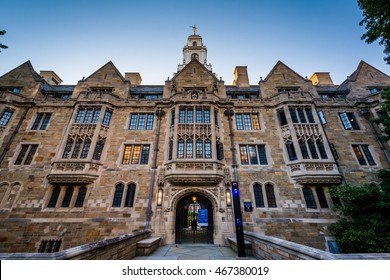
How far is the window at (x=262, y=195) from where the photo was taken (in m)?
12.7

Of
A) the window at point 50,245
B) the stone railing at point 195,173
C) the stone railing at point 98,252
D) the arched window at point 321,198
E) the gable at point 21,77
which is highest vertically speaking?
the gable at point 21,77

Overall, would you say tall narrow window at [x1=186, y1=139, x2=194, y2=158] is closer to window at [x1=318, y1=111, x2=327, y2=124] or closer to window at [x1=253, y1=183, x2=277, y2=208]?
window at [x1=253, y1=183, x2=277, y2=208]

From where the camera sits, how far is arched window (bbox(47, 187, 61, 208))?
12391mm

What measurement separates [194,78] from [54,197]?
54.3 ft

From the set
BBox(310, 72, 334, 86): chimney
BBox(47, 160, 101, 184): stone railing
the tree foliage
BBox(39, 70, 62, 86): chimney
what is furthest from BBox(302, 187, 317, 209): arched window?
BBox(39, 70, 62, 86): chimney

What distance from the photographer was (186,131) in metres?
14.5

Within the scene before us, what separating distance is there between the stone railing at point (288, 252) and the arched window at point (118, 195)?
9.62 meters

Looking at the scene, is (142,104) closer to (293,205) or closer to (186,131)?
(186,131)

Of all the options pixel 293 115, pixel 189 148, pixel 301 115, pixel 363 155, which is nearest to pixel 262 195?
pixel 189 148

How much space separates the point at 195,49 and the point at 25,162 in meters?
44.5

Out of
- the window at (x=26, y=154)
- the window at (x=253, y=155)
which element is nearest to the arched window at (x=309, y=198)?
the window at (x=253, y=155)

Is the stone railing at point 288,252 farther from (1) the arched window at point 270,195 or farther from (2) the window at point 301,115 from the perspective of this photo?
(2) the window at point 301,115

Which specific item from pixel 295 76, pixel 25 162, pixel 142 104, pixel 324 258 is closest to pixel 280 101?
pixel 295 76

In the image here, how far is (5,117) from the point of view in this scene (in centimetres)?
1523
